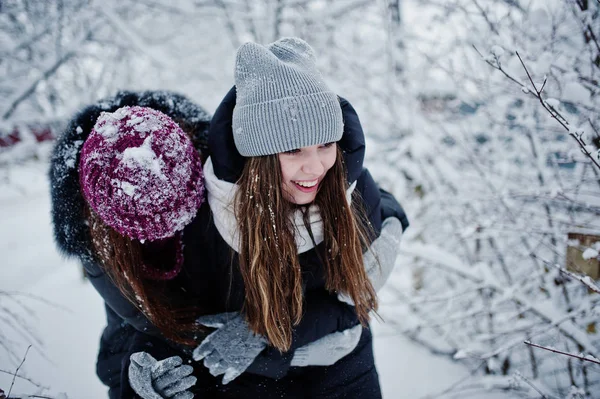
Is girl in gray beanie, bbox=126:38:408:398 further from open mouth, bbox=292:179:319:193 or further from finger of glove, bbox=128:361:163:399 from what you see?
finger of glove, bbox=128:361:163:399

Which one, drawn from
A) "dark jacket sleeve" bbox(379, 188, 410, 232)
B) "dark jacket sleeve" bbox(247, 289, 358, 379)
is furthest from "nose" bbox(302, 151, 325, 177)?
"dark jacket sleeve" bbox(379, 188, 410, 232)

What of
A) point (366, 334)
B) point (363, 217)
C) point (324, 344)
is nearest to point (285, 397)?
point (324, 344)

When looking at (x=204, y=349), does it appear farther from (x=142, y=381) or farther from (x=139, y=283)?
(x=139, y=283)

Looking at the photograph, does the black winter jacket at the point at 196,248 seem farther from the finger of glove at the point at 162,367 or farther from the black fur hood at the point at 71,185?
the finger of glove at the point at 162,367

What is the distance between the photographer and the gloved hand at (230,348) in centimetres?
157

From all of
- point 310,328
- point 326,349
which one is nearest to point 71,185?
point 310,328

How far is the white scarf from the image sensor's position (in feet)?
4.78

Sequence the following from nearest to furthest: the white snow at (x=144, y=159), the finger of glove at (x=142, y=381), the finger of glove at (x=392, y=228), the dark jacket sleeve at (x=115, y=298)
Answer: the white snow at (x=144, y=159), the finger of glove at (x=142, y=381), the dark jacket sleeve at (x=115, y=298), the finger of glove at (x=392, y=228)

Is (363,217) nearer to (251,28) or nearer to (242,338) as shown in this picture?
(242,338)

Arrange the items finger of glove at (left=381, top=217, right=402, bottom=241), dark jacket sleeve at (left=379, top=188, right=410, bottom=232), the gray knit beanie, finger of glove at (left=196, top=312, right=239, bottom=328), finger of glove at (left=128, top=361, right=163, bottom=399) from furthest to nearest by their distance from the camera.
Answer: dark jacket sleeve at (left=379, top=188, right=410, bottom=232)
finger of glove at (left=381, top=217, right=402, bottom=241)
finger of glove at (left=196, top=312, right=239, bottom=328)
finger of glove at (left=128, top=361, right=163, bottom=399)
the gray knit beanie

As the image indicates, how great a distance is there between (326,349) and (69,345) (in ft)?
7.72

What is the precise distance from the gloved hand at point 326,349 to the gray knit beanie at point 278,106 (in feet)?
3.30

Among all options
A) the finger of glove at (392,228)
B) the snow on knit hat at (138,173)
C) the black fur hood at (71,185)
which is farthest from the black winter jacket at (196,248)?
the snow on knit hat at (138,173)

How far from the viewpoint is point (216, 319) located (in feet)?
5.41
